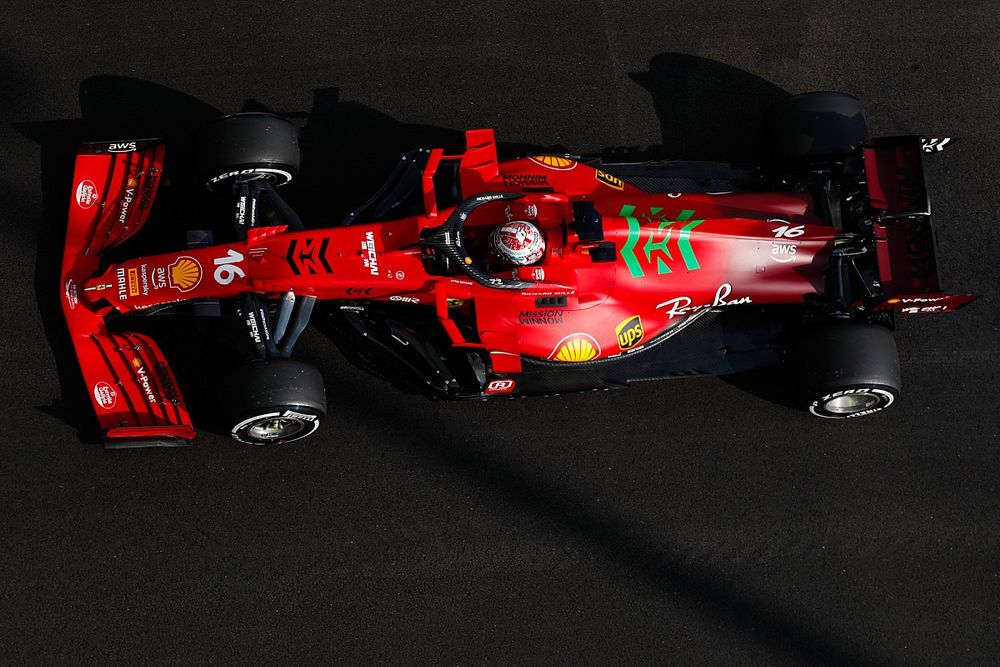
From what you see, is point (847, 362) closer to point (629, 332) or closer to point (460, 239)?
point (629, 332)

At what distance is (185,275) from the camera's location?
19.2 feet

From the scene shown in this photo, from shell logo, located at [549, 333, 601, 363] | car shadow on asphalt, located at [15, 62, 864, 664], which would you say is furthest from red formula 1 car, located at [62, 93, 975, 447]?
car shadow on asphalt, located at [15, 62, 864, 664]

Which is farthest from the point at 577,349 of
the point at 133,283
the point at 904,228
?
the point at 133,283

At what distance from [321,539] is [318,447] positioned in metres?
0.64

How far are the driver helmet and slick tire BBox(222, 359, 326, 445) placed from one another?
152 cm

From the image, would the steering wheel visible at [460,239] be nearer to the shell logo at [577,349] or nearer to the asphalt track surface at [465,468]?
the shell logo at [577,349]

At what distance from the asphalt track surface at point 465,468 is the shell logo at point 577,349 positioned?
54 cm

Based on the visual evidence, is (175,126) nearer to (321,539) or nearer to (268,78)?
(268,78)

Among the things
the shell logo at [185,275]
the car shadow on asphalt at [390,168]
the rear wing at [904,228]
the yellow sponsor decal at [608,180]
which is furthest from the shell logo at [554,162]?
the shell logo at [185,275]

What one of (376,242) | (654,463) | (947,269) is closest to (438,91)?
(376,242)

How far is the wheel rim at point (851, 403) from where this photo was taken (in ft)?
20.4

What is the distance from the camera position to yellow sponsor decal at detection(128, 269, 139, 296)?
232 inches

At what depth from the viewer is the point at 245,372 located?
5.76 metres

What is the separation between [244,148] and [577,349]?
260 cm
